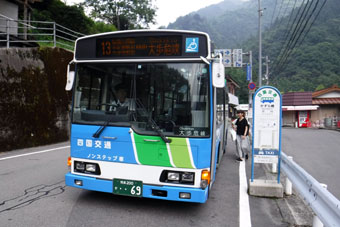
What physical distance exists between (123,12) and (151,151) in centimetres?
3458

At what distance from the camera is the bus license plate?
Answer: 3979 millimetres

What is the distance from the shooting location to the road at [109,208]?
388cm

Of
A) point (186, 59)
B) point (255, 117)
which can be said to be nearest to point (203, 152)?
point (186, 59)

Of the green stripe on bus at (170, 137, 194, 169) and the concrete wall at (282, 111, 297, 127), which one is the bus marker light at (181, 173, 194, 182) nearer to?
the green stripe on bus at (170, 137, 194, 169)

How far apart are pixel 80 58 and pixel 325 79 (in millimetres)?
50869

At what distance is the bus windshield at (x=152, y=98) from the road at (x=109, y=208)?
1302 mm

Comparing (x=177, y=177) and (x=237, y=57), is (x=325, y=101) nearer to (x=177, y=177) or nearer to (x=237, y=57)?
(x=237, y=57)

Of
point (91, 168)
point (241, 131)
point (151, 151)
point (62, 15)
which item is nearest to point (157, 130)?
point (151, 151)

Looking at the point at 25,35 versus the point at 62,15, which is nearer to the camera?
the point at 25,35

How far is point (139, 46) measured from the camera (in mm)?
4234

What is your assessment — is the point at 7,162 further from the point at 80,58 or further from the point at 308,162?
the point at 308,162

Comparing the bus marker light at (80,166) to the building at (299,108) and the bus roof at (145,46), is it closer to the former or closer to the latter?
the bus roof at (145,46)

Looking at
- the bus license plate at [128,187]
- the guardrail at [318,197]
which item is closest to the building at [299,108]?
the guardrail at [318,197]

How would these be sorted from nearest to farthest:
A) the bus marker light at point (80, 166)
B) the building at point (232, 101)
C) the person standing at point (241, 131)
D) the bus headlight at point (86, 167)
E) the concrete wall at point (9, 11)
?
1. the bus headlight at point (86, 167)
2. the bus marker light at point (80, 166)
3. the person standing at point (241, 131)
4. the building at point (232, 101)
5. the concrete wall at point (9, 11)
